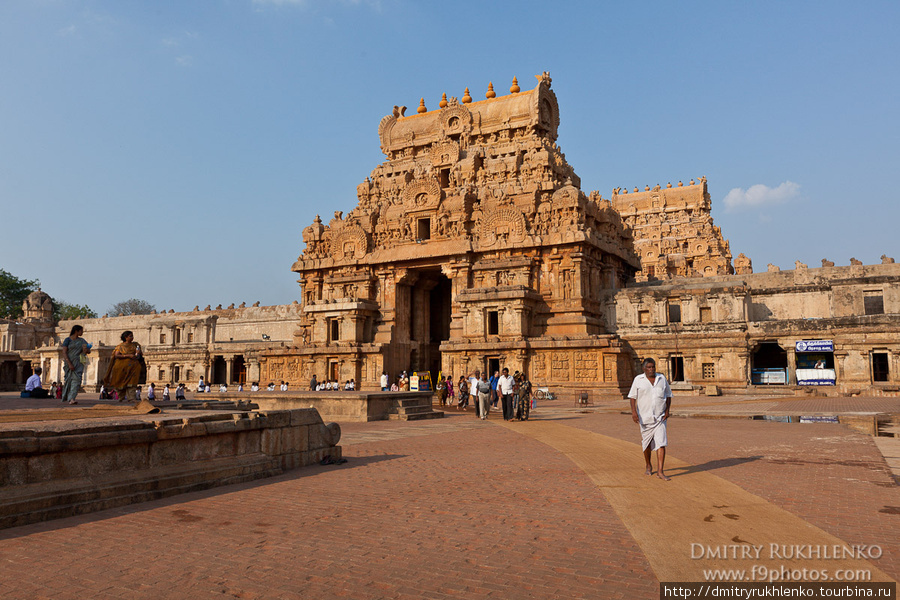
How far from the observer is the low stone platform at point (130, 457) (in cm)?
621

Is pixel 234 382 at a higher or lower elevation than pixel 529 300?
lower

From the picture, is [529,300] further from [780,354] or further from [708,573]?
[708,573]

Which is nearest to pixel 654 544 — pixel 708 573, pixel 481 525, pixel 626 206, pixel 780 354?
pixel 708 573

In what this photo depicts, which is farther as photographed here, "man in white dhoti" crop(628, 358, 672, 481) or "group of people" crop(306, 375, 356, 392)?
"group of people" crop(306, 375, 356, 392)

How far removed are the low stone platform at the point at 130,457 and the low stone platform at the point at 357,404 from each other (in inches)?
358

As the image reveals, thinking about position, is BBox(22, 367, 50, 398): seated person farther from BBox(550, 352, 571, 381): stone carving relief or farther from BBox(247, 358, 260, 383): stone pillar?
BBox(247, 358, 260, 383): stone pillar

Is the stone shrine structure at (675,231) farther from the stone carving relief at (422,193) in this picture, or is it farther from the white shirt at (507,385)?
the white shirt at (507,385)

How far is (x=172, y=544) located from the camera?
5.36 m

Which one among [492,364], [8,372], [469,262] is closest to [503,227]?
[469,262]

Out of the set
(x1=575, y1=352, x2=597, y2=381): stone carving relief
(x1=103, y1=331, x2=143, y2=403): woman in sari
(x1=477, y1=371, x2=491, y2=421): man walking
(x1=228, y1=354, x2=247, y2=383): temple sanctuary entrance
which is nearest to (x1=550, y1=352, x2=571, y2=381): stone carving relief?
(x1=575, y1=352, x2=597, y2=381): stone carving relief

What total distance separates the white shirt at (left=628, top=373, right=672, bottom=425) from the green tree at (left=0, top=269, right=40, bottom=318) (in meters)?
90.4

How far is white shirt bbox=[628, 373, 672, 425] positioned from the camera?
340 inches

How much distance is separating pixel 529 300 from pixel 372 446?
24.7 metres

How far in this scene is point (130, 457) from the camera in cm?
723
